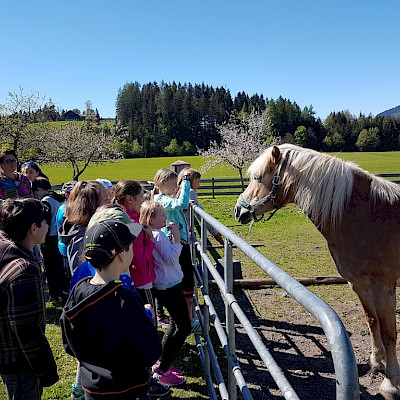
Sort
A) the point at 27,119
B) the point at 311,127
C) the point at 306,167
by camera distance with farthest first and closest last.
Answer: the point at 311,127
the point at 27,119
the point at 306,167

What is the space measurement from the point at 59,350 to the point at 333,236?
3.34 m

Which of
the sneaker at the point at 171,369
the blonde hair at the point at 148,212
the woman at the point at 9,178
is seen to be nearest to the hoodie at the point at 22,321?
the blonde hair at the point at 148,212

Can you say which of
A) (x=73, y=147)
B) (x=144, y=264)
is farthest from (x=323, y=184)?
(x=73, y=147)

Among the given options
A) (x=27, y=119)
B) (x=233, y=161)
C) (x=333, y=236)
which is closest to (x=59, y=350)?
(x=333, y=236)

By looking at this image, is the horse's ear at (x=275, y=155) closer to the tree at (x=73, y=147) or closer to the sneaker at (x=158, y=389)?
the sneaker at (x=158, y=389)

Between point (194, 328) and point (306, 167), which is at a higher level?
point (306, 167)

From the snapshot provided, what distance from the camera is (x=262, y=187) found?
3.92 metres

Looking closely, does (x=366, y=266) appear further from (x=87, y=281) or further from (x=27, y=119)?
(x=27, y=119)

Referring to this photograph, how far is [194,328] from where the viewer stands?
3.81 metres

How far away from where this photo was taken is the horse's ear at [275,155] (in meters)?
3.70

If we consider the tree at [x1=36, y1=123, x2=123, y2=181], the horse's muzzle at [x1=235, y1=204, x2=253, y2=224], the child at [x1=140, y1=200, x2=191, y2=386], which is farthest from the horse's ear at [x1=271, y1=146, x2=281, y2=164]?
the tree at [x1=36, y1=123, x2=123, y2=181]

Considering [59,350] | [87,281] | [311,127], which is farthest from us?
[311,127]

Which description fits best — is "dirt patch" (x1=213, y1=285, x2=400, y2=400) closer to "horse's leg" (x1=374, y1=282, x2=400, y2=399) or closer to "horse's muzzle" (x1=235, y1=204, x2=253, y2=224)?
"horse's leg" (x1=374, y1=282, x2=400, y2=399)

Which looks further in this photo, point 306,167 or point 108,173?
point 108,173
